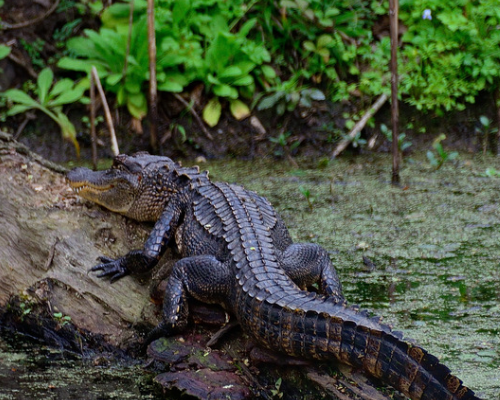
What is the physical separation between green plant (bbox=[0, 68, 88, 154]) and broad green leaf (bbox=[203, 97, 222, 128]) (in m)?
1.43

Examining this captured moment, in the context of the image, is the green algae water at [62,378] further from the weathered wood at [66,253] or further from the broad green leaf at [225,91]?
the broad green leaf at [225,91]

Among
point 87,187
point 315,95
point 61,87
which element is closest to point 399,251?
point 87,187

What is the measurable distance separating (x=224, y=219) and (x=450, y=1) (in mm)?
5874

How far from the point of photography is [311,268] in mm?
4039

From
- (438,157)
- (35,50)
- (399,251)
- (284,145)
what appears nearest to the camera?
(399,251)

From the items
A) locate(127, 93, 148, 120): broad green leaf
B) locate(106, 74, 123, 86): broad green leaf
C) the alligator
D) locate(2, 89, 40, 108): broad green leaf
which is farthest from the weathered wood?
locate(127, 93, 148, 120): broad green leaf

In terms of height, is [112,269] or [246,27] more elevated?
[246,27]

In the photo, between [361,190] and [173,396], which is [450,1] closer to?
[361,190]

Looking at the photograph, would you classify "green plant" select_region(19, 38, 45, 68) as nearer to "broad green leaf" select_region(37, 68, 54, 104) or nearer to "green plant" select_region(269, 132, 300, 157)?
"broad green leaf" select_region(37, 68, 54, 104)

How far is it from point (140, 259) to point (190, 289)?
24.0 inches

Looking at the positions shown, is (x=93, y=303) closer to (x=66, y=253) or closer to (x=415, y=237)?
(x=66, y=253)

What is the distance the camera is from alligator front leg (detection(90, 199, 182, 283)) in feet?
14.2

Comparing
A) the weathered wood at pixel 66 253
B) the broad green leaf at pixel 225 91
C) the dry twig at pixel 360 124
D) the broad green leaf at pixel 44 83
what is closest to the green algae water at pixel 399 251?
the dry twig at pixel 360 124

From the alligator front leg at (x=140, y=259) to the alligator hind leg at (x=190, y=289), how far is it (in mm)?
480
